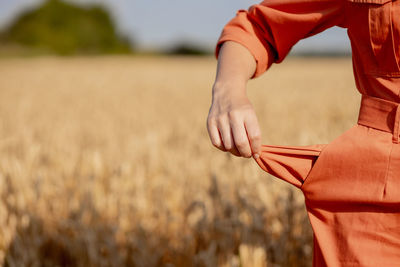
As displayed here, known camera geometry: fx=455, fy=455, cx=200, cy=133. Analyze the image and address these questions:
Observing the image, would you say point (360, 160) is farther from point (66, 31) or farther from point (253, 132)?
point (66, 31)

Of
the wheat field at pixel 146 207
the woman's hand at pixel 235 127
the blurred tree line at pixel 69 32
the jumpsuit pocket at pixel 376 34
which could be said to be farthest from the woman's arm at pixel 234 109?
the blurred tree line at pixel 69 32

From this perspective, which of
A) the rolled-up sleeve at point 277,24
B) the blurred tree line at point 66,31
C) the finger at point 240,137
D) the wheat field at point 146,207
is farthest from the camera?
the blurred tree line at point 66,31

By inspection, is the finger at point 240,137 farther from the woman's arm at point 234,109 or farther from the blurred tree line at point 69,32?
the blurred tree line at point 69,32

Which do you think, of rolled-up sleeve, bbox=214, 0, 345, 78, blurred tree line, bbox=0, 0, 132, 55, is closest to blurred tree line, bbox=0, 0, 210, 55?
blurred tree line, bbox=0, 0, 132, 55

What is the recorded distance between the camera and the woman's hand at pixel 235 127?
0.77 meters

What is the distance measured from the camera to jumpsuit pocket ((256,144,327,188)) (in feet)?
2.78

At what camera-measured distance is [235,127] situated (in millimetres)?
773

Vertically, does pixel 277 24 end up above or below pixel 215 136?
above

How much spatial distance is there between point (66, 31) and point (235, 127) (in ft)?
114

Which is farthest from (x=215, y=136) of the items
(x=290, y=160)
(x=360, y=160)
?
(x=360, y=160)

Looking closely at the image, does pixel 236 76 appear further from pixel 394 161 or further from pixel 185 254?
pixel 185 254

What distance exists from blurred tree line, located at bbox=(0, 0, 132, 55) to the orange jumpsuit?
96.7ft

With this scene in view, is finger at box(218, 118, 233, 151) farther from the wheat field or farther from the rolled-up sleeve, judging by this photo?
the wheat field

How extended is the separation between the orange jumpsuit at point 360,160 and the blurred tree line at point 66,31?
2947cm
